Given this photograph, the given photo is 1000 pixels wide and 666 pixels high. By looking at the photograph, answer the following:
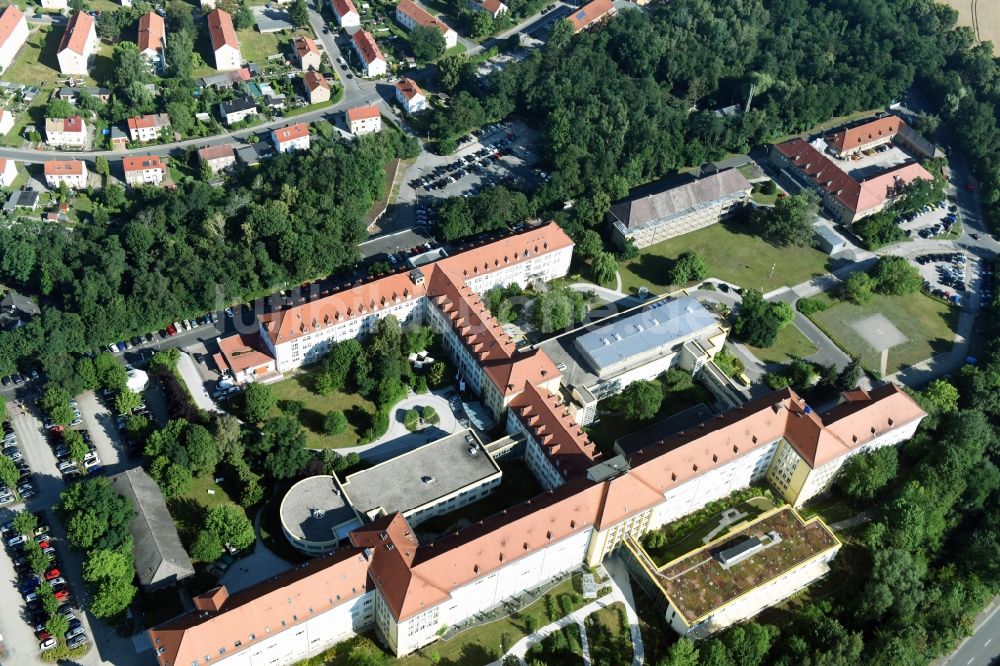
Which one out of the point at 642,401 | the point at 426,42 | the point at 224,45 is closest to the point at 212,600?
the point at 642,401

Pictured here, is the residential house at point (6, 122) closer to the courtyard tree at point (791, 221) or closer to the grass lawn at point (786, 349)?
the grass lawn at point (786, 349)

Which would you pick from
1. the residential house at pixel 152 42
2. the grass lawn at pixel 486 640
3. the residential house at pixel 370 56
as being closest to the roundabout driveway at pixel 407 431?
the grass lawn at pixel 486 640

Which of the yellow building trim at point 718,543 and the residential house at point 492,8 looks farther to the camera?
the residential house at point 492,8

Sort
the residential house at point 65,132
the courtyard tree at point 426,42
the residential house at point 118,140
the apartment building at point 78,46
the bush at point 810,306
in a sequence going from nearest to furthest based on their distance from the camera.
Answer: the bush at point 810,306 < the residential house at point 65,132 < the residential house at point 118,140 < the apartment building at point 78,46 < the courtyard tree at point 426,42

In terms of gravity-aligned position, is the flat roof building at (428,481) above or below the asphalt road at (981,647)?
above

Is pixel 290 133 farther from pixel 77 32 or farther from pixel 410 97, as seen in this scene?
pixel 77 32

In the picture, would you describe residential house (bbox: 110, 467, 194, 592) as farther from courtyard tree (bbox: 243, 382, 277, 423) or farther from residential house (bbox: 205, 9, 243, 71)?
residential house (bbox: 205, 9, 243, 71)
